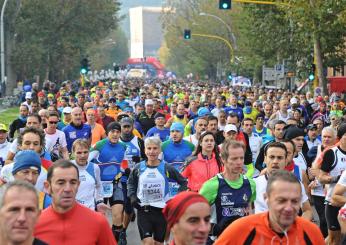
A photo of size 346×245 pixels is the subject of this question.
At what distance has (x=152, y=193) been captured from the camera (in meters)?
9.42

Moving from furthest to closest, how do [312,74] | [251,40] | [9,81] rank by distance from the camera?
[9,81] → [251,40] → [312,74]

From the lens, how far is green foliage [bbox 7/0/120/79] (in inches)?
2176

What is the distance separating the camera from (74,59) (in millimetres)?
65250

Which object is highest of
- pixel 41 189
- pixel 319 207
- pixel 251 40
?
pixel 251 40

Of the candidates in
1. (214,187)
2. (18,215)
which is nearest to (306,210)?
(214,187)

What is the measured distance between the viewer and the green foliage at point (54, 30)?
55281 millimetres

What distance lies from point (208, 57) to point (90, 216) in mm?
96656

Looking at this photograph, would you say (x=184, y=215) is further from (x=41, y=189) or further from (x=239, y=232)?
(x=41, y=189)

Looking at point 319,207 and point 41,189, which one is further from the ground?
point 41,189

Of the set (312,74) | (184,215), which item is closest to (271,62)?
(312,74)

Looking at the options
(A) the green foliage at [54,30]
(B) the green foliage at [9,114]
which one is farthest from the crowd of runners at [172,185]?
(A) the green foliage at [54,30]

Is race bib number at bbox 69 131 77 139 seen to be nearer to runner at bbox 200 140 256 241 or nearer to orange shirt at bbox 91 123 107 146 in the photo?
orange shirt at bbox 91 123 107 146

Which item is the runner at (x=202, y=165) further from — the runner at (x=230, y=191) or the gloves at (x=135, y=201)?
the runner at (x=230, y=191)

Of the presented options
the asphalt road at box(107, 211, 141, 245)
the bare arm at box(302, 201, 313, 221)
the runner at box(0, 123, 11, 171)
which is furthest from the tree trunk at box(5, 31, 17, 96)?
the bare arm at box(302, 201, 313, 221)
